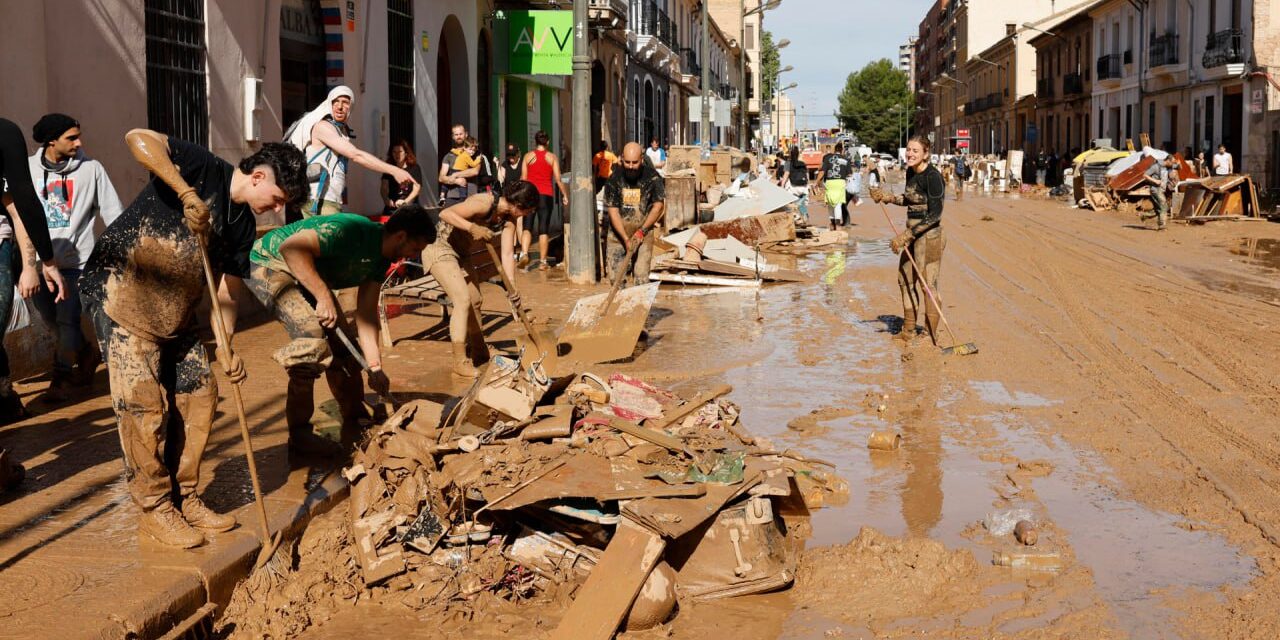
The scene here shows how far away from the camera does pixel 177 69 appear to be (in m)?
11.2

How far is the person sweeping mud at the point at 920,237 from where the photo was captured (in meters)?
10.7

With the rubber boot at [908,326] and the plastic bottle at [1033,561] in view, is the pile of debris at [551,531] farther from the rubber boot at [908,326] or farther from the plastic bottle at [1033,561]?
the rubber boot at [908,326]

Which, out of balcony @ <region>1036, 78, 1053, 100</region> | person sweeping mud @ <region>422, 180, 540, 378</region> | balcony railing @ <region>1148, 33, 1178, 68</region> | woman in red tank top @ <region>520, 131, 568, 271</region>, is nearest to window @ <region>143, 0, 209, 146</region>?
person sweeping mud @ <region>422, 180, 540, 378</region>

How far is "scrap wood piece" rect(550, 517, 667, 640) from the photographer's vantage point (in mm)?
4398

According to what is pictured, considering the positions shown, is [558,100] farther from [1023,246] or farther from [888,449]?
[888,449]

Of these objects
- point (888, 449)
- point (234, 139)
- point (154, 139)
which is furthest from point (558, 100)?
point (154, 139)

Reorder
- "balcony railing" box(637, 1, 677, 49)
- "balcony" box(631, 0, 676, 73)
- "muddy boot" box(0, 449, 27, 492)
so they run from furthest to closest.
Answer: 1. "balcony railing" box(637, 1, 677, 49)
2. "balcony" box(631, 0, 676, 73)
3. "muddy boot" box(0, 449, 27, 492)

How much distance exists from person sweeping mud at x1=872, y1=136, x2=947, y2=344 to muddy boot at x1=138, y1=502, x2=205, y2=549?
22.9 ft

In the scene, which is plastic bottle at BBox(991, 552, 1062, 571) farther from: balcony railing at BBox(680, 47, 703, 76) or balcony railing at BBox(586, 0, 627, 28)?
balcony railing at BBox(680, 47, 703, 76)

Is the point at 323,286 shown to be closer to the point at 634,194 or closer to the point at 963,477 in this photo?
the point at 963,477

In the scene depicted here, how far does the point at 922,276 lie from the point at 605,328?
2.78 meters

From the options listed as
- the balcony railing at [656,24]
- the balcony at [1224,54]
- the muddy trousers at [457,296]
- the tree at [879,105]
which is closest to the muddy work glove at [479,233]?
the muddy trousers at [457,296]

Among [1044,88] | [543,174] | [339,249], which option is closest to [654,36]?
[543,174]

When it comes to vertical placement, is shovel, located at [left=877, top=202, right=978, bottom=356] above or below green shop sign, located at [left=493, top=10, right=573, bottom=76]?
below
